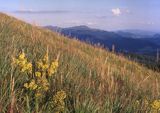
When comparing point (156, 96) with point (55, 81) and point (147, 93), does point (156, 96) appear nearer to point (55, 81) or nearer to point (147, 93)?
point (147, 93)

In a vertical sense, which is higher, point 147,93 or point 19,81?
point 19,81

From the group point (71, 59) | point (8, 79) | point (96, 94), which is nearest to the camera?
point (8, 79)

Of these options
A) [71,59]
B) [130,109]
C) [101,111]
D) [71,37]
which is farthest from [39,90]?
[71,37]

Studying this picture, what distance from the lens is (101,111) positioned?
5035 millimetres

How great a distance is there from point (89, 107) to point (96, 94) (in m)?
1.09

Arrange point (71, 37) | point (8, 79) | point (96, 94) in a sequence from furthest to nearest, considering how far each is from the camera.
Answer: point (71, 37) → point (96, 94) → point (8, 79)

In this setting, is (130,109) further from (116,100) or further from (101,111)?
(101,111)

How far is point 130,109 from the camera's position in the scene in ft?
18.1

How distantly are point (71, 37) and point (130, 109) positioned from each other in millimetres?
15854

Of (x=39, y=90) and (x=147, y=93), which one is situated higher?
(x=39, y=90)

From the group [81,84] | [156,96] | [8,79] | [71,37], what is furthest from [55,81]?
[71,37]

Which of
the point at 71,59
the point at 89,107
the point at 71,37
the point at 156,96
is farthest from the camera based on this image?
the point at 71,37

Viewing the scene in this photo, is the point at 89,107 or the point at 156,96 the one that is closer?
the point at 89,107

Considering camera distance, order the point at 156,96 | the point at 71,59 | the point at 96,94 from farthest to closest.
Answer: the point at 71,59 < the point at 156,96 < the point at 96,94
